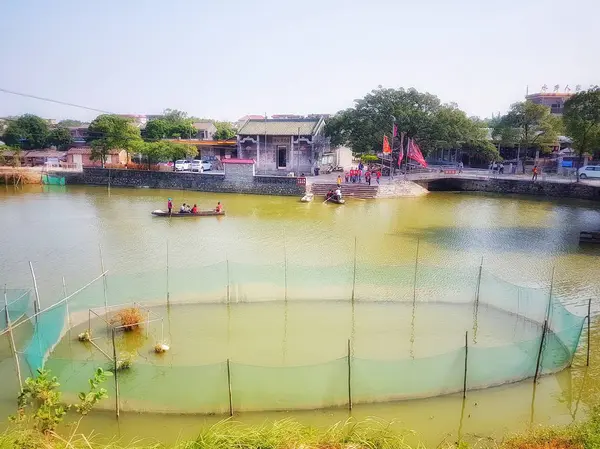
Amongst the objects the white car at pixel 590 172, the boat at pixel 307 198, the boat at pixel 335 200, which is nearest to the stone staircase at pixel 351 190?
the boat at pixel 307 198

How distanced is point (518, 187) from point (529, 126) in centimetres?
837

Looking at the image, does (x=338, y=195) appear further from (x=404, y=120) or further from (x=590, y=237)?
(x=590, y=237)

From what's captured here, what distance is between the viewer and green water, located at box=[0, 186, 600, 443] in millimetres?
9016

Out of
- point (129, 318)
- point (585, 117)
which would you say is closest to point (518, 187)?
point (585, 117)

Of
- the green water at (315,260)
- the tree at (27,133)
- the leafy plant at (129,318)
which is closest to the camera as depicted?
the green water at (315,260)

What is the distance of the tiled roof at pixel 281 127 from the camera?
41.9 metres

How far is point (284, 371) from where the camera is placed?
8.18 meters

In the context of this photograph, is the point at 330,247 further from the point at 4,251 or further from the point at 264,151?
the point at 264,151

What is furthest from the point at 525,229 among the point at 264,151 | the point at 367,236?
the point at 264,151

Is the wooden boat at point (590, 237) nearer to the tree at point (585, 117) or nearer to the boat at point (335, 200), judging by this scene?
the tree at point (585, 117)

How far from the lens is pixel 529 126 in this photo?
142ft

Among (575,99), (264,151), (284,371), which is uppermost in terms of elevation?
(575,99)

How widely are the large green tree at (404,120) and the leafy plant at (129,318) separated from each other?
101 feet

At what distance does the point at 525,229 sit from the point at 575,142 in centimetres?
1442
